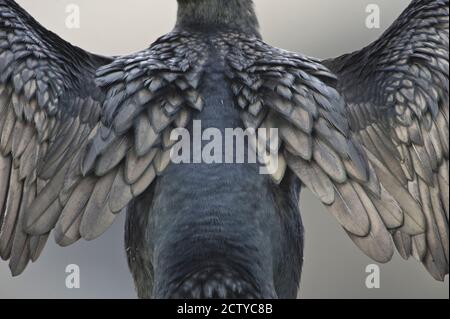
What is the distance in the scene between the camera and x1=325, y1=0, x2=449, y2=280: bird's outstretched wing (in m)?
7.51

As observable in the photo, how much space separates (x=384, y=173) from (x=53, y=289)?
4898 millimetres

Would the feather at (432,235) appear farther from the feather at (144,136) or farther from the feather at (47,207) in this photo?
the feather at (47,207)

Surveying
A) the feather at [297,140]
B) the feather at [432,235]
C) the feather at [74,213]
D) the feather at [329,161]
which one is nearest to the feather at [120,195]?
the feather at [74,213]

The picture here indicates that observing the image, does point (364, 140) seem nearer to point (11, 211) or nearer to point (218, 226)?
point (218, 226)

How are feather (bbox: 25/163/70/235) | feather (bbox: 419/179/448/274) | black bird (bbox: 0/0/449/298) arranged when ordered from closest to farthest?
1. black bird (bbox: 0/0/449/298)
2. feather (bbox: 25/163/70/235)
3. feather (bbox: 419/179/448/274)

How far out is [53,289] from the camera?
11.7 metres

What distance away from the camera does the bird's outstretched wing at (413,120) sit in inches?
296

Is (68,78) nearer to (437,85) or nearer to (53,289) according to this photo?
(437,85)

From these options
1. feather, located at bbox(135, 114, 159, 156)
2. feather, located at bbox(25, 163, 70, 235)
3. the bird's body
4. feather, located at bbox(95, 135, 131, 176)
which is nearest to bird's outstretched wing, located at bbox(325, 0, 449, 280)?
the bird's body

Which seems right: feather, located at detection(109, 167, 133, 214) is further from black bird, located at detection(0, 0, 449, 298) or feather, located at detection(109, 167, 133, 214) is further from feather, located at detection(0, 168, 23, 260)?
feather, located at detection(0, 168, 23, 260)

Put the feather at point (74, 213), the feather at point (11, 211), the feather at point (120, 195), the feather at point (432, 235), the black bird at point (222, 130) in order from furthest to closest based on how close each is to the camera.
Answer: the feather at point (11, 211), the feather at point (432, 235), the feather at point (74, 213), the feather at point (120, 195), the black bird at point (222, 130)

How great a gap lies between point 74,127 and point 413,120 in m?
1.82

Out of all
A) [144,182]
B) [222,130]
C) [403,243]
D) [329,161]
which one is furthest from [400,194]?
[144,182]

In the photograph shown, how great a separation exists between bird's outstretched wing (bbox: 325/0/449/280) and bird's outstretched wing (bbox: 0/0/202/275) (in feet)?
3.21
